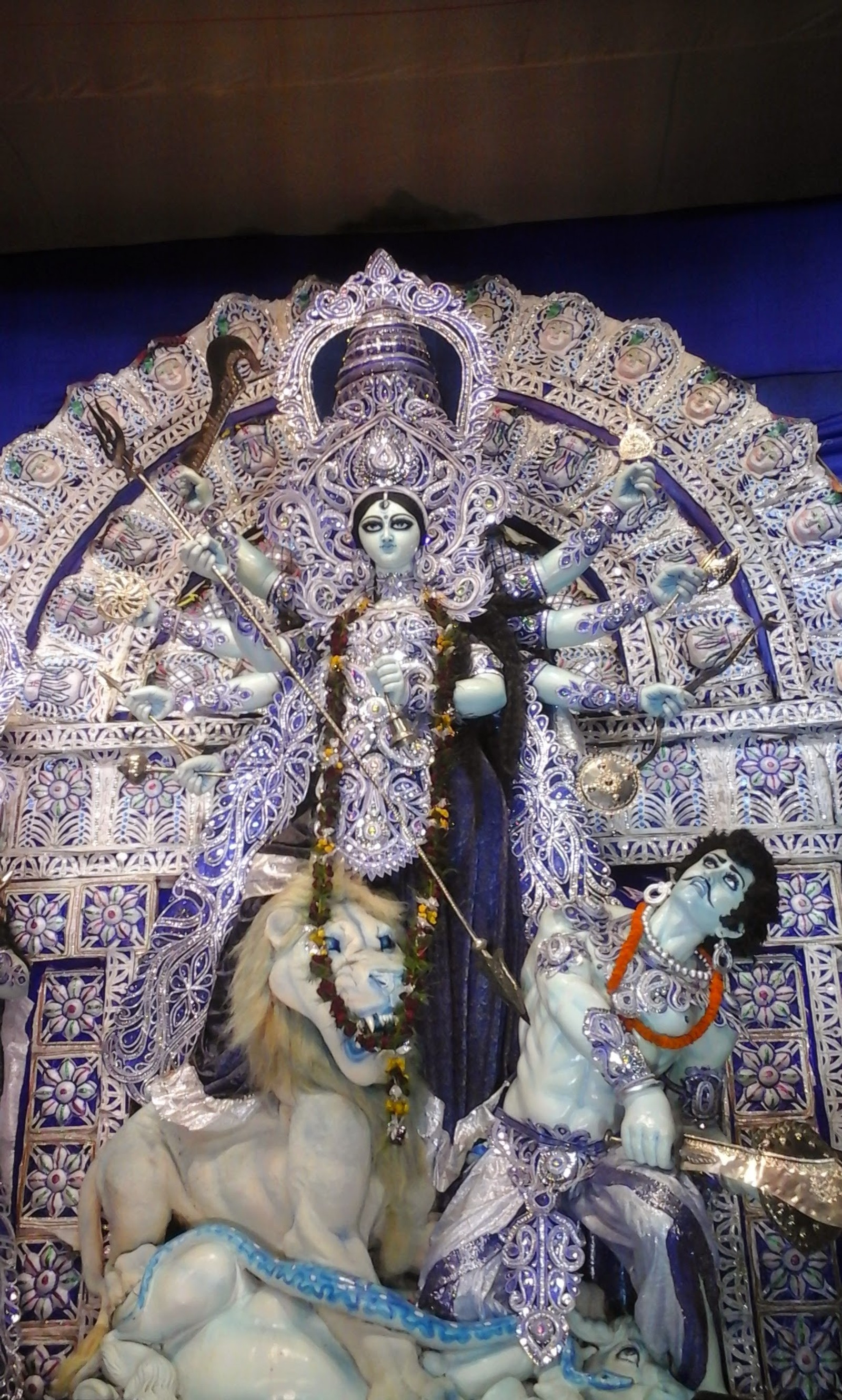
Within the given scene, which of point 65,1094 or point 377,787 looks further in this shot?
point 65,1094

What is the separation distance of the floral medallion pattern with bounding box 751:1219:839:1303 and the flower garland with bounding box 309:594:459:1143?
865 mm

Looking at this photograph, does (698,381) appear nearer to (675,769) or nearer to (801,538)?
(801,538)

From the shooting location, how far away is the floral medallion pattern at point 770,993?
3.34 m

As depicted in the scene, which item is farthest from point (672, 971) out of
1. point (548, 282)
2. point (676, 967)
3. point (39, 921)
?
point (548, 282)

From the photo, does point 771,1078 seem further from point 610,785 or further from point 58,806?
point 58,806

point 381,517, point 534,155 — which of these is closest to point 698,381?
point 534,155

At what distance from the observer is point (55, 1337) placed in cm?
315

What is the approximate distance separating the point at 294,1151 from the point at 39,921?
101 cm

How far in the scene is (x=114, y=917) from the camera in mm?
3533

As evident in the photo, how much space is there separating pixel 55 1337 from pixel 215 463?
85.5 inches

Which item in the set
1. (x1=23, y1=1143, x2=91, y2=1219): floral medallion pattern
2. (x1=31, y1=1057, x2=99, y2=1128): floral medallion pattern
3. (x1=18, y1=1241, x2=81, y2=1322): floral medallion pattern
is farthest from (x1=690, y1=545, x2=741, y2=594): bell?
(x1=18, y1=1241, x2=81, y2=1322): floral medallion pattern

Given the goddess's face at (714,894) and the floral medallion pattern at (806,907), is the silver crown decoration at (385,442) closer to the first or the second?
the goddess's face at (714,894)

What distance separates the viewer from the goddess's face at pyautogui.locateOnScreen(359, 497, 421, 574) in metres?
3.38

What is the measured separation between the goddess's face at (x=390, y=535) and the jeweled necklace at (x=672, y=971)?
1.03 meters
